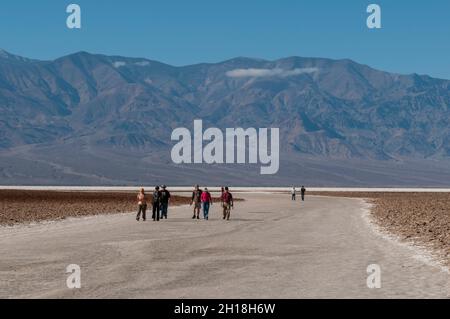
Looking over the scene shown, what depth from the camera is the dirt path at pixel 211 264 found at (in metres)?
14.3

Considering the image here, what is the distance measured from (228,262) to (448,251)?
652 centimetres

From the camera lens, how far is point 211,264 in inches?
743

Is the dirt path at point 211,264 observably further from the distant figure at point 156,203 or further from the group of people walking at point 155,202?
the distant figure at point 156,203

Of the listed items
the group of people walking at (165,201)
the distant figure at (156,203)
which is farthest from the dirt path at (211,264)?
the group of people walking at (165,201)

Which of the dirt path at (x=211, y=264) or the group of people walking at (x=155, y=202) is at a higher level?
the group of people walking at (x=155, y=202)

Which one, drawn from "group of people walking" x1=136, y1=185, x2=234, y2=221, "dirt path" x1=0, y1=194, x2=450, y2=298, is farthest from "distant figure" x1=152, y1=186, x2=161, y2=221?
"dirt path" x1=0, y1=194, x2=450, y2=298

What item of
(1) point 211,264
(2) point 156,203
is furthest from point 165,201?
(1) point 211,264

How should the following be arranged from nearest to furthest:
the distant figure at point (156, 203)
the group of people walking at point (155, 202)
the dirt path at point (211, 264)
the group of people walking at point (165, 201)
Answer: the dirt path at point (211, 264) < the group of people walking at point (155, 202) < the distant figure at point (156, 203) < the group of people walking at point (165, 201)

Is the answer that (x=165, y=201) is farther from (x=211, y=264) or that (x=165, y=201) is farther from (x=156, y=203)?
(x=211, y=264)

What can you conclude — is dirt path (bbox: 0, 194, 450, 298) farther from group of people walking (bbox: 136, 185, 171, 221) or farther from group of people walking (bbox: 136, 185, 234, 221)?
group of people walking (bbox: 136, 185, 234, 221)

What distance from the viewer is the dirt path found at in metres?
14.3

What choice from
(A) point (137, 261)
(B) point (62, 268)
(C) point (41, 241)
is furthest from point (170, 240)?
(B) point (62, 268)

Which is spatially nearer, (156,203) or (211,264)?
(211,264)
